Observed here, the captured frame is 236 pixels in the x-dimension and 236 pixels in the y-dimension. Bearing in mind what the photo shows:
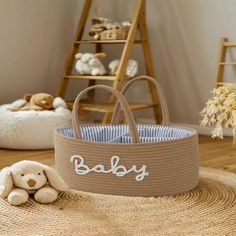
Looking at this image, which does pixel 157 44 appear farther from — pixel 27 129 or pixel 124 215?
pixel 124 215

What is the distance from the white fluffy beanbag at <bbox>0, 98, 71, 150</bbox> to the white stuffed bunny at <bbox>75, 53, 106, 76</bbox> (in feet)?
1.91

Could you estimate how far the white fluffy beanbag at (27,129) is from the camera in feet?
9.75

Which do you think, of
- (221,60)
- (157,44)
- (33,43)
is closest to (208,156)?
(221,60)

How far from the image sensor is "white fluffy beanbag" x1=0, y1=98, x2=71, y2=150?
117 inches

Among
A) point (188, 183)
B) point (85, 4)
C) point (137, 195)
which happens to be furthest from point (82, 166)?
point (85, 4)

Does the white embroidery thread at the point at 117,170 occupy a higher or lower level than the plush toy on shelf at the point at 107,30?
lower

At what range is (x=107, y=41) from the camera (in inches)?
137

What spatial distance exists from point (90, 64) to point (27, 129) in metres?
0.78

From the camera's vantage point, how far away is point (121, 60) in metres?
3.32

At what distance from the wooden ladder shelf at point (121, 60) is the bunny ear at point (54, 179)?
1.46m

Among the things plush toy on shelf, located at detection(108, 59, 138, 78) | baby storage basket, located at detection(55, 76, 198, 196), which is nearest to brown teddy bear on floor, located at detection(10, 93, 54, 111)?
plush toy on shelf, located at detection(108, 59, 138, 78)

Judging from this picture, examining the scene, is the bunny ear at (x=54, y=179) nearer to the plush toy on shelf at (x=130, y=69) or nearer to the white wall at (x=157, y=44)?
the plush toy on shelf at (x=130, y=69)

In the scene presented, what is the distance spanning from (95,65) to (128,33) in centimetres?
33

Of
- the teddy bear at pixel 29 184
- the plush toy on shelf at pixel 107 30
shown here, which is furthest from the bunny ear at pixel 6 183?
the plush toy on shelf at pixel 107 30
